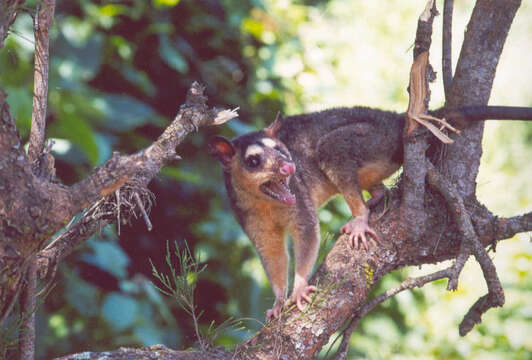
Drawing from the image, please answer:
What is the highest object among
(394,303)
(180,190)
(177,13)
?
(177,13)

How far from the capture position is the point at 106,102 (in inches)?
233

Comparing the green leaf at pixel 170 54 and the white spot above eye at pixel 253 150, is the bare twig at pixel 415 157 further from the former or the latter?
the green leaf at pixel 170 54

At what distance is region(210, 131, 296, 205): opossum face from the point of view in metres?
3.90

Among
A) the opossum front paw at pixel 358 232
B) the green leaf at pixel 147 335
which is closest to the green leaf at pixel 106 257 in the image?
the green leaf at pixel 147 335

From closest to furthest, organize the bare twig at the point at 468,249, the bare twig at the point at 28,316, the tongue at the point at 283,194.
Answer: the bare twig at the point at 28,316, the bare twig at the point at 468,249, the tongue at the point at 283,194

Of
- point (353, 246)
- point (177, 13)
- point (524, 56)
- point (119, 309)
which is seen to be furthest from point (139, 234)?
point (524, 56)

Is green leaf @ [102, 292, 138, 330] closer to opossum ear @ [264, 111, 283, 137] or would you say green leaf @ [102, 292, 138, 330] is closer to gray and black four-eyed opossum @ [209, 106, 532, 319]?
gray and black four-eyed opossum @ [209, 106, 532, 319]

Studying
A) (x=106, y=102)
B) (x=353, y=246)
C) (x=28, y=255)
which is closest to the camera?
(x=28, y=255)

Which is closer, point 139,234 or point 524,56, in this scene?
point 139,234

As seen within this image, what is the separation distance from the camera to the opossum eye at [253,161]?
397 cm

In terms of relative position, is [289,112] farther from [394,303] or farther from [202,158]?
[394,303]

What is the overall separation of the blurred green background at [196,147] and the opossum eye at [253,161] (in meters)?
1.62

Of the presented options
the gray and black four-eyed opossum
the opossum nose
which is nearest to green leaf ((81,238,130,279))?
the gray and black four-eyed opossum

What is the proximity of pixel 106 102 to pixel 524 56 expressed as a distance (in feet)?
22.6
